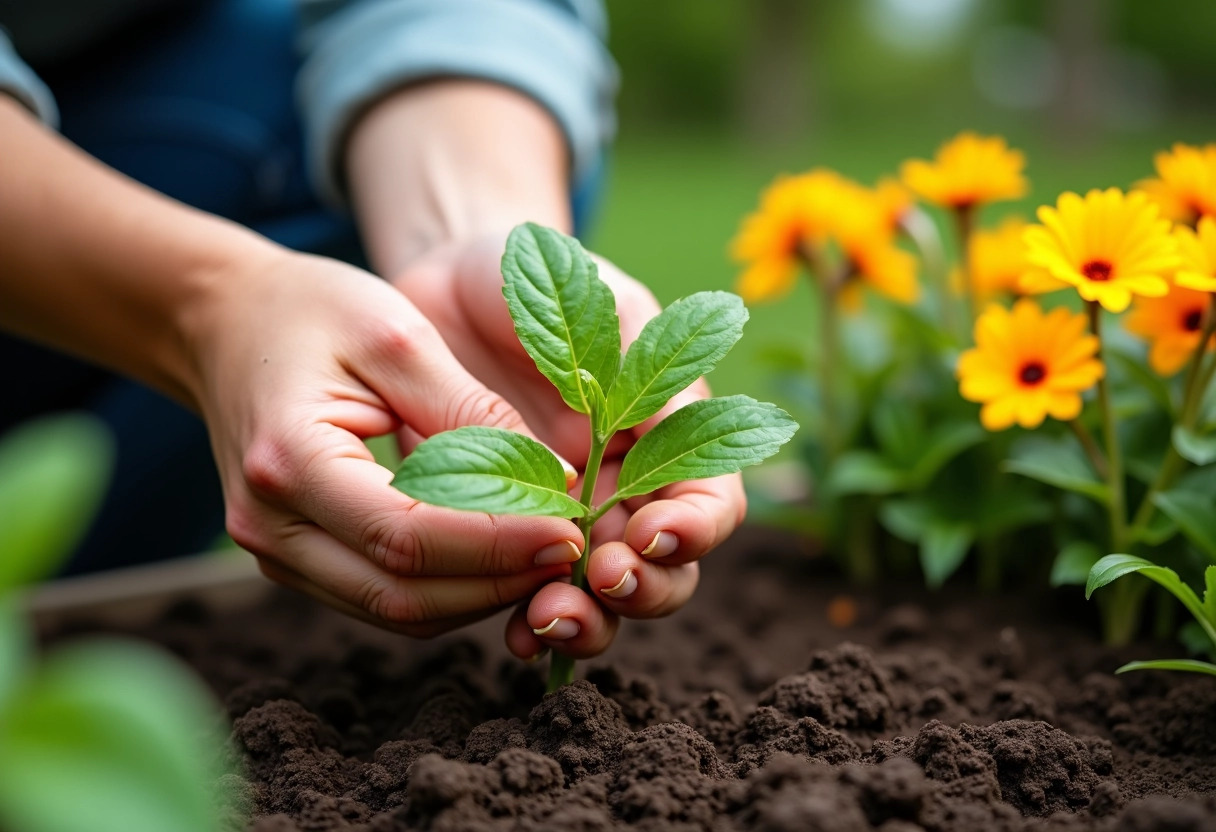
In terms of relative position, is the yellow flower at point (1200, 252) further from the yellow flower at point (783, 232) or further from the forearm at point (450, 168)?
the forearm at point (450, 168)

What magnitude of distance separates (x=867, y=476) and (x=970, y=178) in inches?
17.0

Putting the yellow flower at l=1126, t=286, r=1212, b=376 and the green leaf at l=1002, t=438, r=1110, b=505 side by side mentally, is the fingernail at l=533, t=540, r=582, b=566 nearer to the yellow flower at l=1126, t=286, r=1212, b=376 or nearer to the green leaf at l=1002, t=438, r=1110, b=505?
the green leaf at l=1002, t=438, r=1110, b=505

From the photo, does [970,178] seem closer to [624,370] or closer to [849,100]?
[624,370]

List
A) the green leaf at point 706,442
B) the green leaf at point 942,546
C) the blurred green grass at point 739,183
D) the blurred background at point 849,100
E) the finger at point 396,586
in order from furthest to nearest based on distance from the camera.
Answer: the blurred background at point 849,100
the blurred green grass at point 739,183
the green leaf at point 942,546
the finger at point 396,586
the green leaf at point 706,442

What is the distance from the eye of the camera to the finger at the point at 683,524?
941 mm

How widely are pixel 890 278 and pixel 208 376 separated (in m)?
0.97

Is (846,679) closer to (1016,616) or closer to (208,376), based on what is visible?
(1016,616)

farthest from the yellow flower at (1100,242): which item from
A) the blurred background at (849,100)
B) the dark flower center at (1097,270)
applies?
the blurred background at (849,100)

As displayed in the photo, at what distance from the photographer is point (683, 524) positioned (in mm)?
947

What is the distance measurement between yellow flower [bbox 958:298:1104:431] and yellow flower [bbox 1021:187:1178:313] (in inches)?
3.4

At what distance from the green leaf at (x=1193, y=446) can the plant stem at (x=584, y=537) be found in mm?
598

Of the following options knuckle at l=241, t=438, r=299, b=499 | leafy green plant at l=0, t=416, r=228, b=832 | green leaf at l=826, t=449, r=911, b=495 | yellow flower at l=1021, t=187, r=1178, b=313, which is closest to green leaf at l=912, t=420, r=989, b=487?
green leaf at l=826, t=449, r=911, b=495

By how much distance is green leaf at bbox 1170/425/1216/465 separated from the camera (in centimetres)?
107

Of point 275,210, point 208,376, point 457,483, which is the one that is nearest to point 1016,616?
point 457,483
